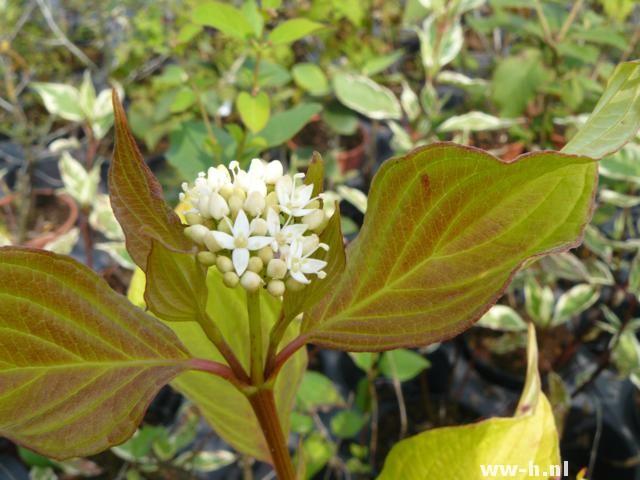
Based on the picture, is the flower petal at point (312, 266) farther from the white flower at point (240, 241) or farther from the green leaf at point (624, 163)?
the green leaf at point (624, 163)

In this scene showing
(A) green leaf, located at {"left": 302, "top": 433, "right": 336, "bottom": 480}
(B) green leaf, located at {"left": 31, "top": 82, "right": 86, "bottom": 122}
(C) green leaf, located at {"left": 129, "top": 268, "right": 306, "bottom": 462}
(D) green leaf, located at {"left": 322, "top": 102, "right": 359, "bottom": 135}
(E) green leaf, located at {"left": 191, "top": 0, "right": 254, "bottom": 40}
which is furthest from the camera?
(D) green leaf, located at {"left": 322, "top": 102, "right": 359, "bottom": 135}

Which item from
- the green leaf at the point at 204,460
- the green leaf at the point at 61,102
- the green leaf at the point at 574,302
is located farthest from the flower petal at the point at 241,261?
the green leaf at the point at 61,102

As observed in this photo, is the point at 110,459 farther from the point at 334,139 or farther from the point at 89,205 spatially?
the point at 334,139

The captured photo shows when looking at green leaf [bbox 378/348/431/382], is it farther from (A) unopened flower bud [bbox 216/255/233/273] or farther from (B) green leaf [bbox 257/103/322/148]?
(A) unopened flower bud [bbox 216/255/233/273]

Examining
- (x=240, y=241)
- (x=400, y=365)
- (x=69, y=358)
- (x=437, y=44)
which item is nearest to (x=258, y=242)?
(x=240, y=241)

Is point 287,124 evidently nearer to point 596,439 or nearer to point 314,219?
point 314,219

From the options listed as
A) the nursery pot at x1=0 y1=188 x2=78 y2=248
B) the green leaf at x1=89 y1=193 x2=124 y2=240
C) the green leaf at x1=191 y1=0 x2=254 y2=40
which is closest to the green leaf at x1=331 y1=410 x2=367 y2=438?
the green leaf at x1=89 y1=193 x2=124 y2=240

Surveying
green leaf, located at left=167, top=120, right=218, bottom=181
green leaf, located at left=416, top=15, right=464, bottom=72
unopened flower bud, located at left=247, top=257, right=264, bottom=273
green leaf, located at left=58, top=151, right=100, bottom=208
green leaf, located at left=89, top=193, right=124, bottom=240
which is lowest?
green leaf, located at left=58, top=151, right=100, bottom=208
